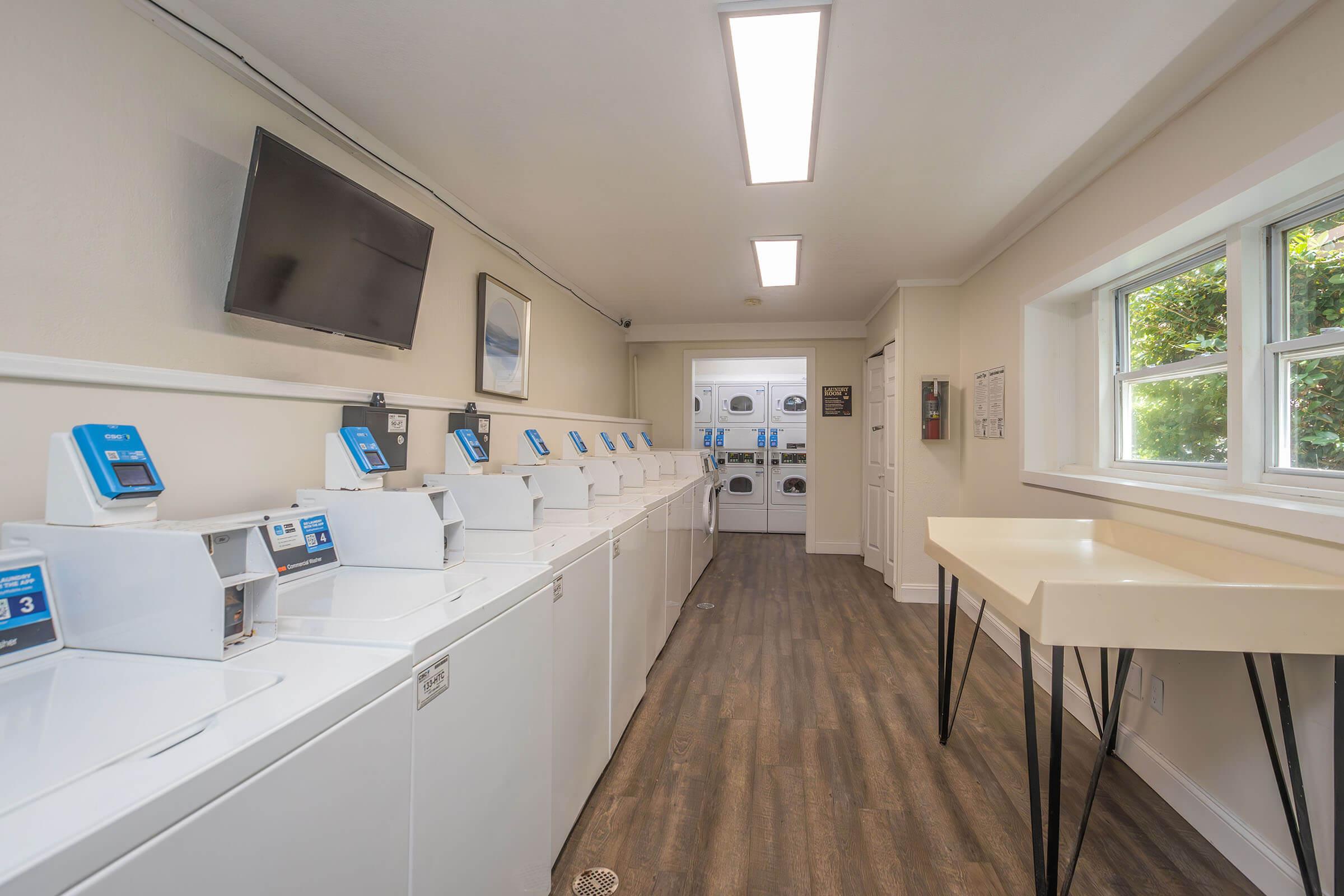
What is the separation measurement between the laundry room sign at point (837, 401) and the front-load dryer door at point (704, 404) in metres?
1.95

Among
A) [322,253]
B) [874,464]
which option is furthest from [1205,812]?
[874,464]

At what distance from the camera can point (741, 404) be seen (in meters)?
7.49

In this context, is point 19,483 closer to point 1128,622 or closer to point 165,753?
point 165,753

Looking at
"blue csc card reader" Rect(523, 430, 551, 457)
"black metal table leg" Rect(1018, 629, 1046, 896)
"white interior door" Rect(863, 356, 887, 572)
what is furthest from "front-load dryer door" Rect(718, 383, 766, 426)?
"black metal table leg" Rect(1018, 629, 1046, 896)

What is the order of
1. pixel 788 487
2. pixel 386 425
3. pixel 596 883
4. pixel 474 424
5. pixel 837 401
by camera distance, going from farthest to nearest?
pixel 788 487 < pixel 837 401 < pixel 474 424 < pixel 386 425 < pixel 596 883

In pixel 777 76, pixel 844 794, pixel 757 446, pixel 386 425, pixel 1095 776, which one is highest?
pixel 777 76

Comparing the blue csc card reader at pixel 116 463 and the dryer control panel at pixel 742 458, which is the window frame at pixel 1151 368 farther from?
the dryer control panel at pixel 742 458

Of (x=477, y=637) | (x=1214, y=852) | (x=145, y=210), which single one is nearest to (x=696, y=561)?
(x=1214, y=852)

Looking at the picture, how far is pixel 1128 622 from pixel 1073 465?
2.09 metres

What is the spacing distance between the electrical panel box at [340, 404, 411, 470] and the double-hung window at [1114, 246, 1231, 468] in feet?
9.58

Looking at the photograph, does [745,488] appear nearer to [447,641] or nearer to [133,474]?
[447,641]

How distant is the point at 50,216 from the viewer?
122 cm

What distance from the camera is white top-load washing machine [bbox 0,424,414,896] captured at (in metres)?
0.54

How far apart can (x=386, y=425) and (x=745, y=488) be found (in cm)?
574
